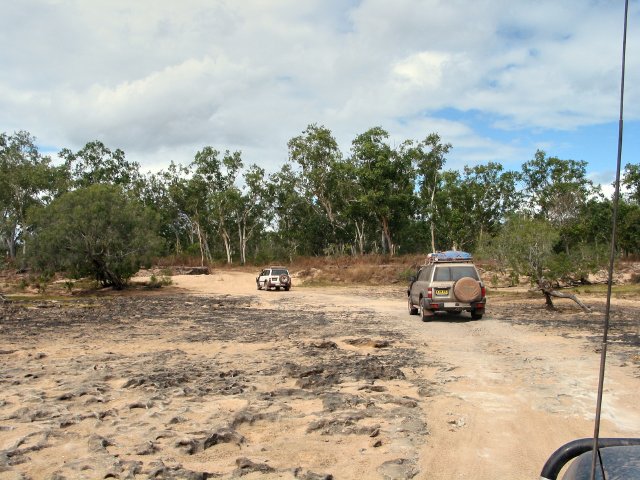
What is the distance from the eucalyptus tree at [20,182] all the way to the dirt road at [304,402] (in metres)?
49.0

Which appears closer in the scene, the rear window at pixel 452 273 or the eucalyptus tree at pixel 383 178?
the rear window at pixel 452 273

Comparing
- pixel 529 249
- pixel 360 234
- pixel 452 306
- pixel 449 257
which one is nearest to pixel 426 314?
pixel 452 306

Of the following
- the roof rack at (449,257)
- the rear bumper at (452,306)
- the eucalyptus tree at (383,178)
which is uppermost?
the eucalyptus tree at (383,178)

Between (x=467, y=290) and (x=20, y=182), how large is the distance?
182 ft

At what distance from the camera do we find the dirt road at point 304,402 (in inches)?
210

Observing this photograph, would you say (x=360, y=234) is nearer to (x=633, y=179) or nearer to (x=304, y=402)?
(x=633, y=179)

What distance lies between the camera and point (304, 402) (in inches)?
295

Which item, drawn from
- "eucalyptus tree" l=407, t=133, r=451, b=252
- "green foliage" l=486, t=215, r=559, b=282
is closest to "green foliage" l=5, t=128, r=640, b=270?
"eucalyptus tree" l=407, t=133, r=451, b=252

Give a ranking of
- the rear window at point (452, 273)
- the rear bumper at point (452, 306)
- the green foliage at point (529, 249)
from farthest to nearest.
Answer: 1. the green foliage at point (529, 249)
2. the rear window at point (452, 273)
3. the rear bumper at point (452, 306)

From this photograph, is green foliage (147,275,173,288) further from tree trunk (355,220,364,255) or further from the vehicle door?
tree trunk (355,220,364,255)

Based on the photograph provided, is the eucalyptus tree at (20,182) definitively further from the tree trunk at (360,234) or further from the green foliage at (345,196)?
the tree trunk at (360,234)

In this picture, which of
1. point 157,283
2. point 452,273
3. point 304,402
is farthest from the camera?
point 157,283

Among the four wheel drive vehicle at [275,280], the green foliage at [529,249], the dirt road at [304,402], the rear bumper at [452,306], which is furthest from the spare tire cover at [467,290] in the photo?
the four wheel drive vehicle at [275,280]

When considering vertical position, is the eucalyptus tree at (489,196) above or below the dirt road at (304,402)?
above
